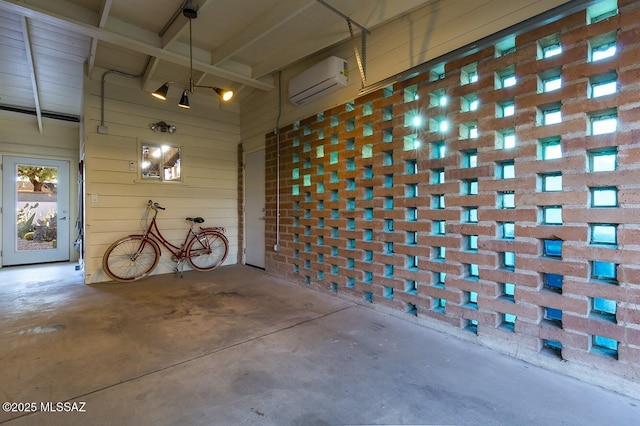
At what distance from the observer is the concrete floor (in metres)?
1.62

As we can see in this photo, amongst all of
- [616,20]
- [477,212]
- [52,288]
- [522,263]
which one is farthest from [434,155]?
[52,288]

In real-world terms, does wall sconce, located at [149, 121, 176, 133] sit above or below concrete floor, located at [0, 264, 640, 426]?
above

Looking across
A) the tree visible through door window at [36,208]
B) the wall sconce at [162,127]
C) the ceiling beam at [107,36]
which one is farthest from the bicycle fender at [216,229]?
the tree visible through door window at [36,208]

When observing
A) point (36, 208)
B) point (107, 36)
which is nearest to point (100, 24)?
point (107, 36)

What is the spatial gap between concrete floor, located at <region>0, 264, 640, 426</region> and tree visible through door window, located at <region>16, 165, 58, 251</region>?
340 centimetres

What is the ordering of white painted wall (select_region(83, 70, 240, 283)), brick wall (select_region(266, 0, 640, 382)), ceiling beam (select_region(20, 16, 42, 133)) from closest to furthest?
brick wall (select_region(266, 0, 640, 382)), ceiling beam (select_region(20, 16, 42, 133)), white painted wall (select_region(83, 70, 240, 283))

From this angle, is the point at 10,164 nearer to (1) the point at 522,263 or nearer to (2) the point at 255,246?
(2) the point at 255,246

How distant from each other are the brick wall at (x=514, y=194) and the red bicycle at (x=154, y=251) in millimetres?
2890

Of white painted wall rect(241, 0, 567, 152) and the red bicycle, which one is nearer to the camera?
white painted wall rect(241, 0, 567, 152)

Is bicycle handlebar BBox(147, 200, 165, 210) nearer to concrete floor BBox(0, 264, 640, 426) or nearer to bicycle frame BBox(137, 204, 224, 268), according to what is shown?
bicycle frame BBox(137, 204, 224, 268)

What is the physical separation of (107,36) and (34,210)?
14.6ft

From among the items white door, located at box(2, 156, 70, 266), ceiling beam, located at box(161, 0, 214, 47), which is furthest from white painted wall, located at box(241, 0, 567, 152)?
white door, located at box(2, 156, 70, 266)

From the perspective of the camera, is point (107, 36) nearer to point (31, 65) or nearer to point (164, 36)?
point (164, 36)

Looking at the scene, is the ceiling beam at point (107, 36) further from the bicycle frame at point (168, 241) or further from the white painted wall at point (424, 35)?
the bicycle frame at point (168, 241)
